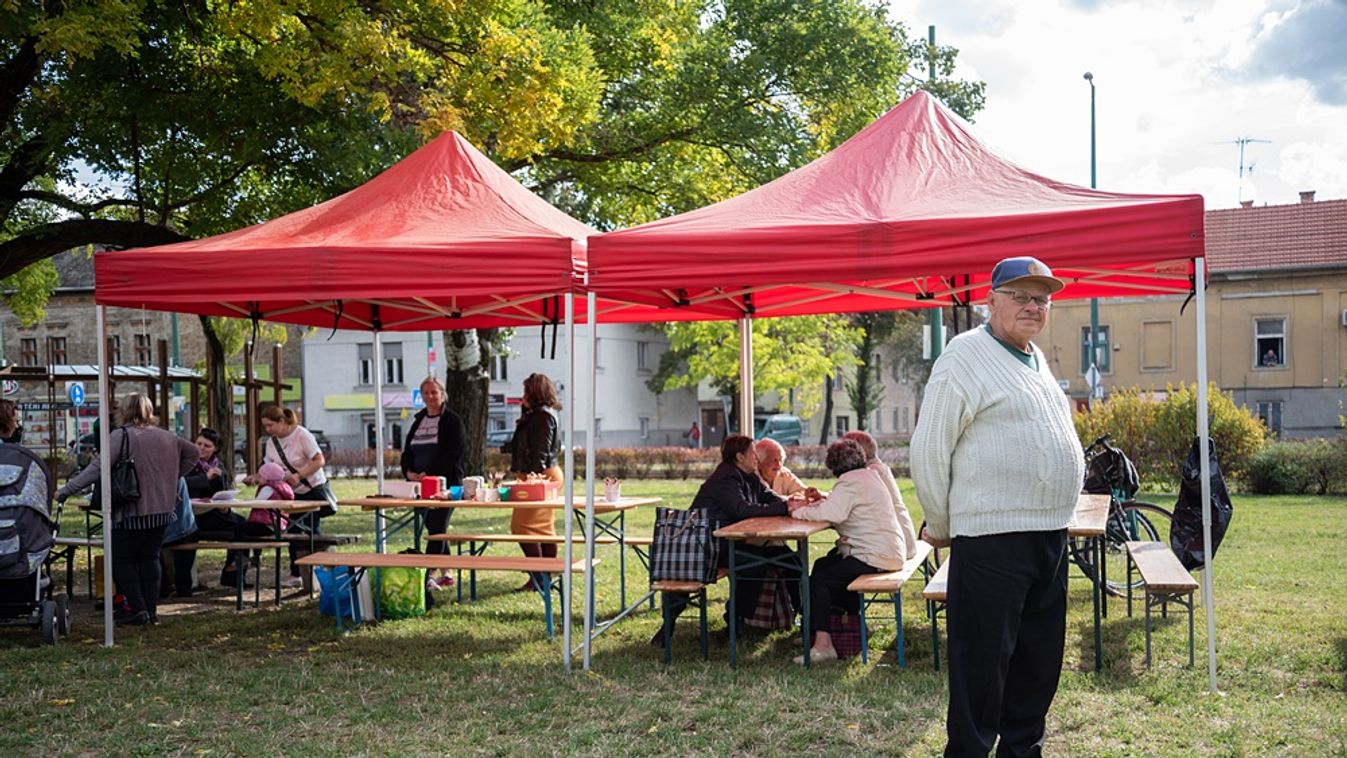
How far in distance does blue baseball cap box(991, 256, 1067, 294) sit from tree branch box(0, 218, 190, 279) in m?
10.6

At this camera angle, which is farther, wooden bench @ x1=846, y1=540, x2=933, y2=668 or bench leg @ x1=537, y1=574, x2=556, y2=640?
bench leg @ x1=537, y1=574, x2=556, y2=640

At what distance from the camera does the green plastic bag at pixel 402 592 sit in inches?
374

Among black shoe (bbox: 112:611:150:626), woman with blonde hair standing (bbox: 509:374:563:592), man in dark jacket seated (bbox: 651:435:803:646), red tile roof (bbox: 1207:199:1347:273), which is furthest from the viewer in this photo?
red tile roof (bbox: 1207:199:1347:273)

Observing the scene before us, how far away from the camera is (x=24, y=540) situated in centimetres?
827

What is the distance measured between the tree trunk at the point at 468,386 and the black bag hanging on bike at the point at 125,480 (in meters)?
8.47

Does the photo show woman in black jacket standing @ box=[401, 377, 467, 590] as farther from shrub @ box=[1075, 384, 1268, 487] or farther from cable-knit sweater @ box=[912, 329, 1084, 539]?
shrub @ box=[1075, 384, 1268, 487]

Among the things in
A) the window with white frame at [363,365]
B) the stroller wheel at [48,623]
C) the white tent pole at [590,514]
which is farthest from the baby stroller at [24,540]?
the window with white frame at [363,365]

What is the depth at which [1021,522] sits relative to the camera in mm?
4613

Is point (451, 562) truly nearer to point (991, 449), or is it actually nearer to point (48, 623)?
point (48, 623)

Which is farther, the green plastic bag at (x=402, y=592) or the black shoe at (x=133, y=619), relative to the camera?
the green plastic bag at (x=402, y=592)

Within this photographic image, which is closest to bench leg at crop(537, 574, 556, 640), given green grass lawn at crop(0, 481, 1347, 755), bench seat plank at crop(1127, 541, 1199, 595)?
green grass lawn at crop(0, 481, 1347, 755)

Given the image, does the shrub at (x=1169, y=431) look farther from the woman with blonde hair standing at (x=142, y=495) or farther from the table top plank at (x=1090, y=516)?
the woman with blonde hair standing at (x=142, y=495)

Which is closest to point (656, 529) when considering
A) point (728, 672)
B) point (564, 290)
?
point (728, 672)

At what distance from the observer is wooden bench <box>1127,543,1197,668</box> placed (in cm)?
697
